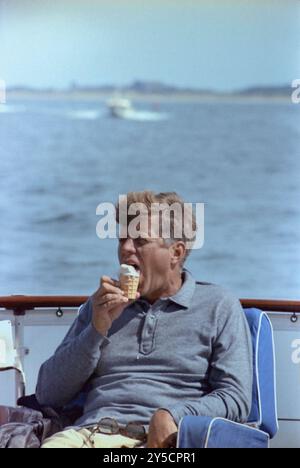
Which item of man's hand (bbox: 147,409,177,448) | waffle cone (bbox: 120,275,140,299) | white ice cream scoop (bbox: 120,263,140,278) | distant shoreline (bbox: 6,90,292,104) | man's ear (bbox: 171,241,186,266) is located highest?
distant shoreline (bbox: 6,90,292,104)

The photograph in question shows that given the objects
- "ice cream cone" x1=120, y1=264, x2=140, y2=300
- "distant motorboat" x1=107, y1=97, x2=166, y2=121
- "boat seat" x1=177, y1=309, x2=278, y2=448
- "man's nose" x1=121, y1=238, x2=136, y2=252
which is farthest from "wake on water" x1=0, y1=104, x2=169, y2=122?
"boat seat" x1=177, y1=309, x2=278, y2=448

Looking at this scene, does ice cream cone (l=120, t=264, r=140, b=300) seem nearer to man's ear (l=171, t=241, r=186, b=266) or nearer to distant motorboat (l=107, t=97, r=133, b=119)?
man's ear (l=171, t=241, r=186, b=266)

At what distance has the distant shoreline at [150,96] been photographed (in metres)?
3.91

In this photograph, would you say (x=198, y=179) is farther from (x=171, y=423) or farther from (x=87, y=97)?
(x=171, y=423)

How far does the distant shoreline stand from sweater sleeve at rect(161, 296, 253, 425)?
108 cm

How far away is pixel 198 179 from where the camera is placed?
4.23 m

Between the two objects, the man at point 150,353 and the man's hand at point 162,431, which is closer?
the man's hand at point 162,431

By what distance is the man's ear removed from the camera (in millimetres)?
→ 3283

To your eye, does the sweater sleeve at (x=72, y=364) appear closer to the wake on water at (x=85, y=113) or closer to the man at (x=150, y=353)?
the man at (x=150, y=353)

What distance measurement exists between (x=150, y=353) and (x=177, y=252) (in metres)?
0.35

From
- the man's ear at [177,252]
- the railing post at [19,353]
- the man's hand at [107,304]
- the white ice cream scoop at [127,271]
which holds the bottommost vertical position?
the railing post at [19,353]

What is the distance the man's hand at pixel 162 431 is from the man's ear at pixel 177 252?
56 cm

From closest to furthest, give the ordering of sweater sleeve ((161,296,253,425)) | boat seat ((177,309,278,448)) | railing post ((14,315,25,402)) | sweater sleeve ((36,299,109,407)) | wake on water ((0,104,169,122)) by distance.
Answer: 1. boat seat ((177,309,278,448))
2. sweater sleeve ((161,296,253,425))
3. sweater sleeve ((36,299,109,407))
4. railing post ((14,315,25,402))
5. wake on water ((0,104,169,122))

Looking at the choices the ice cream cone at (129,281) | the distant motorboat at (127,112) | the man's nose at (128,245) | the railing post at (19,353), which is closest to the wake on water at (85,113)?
the distant motorboat at (127,112)
